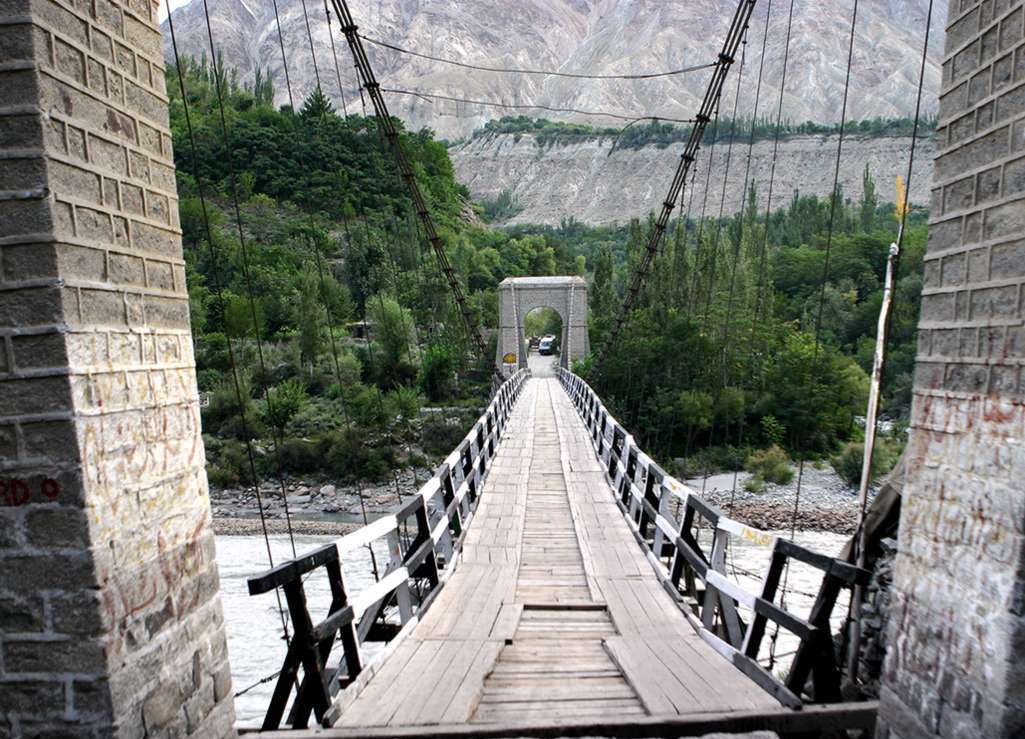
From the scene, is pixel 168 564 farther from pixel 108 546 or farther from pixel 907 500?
pixel 907 500

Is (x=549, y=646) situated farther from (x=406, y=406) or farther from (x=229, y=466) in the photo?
(x=406, y=406)

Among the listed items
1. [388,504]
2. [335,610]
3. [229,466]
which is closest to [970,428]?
[335,610]

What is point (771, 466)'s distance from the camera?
2634 cm

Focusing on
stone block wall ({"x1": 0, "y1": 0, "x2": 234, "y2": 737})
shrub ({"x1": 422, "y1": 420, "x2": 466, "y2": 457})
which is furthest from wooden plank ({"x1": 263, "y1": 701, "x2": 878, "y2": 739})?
shrub ({"x1": 422, "y1": 420, "x2": 466, "y2": 457})

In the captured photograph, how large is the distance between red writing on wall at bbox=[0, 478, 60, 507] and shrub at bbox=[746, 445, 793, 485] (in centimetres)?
A: 2613

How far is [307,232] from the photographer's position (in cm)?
5134

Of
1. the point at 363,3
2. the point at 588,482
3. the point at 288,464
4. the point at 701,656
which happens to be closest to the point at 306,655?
the point at 701,656

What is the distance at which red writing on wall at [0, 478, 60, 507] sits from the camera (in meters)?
1.78

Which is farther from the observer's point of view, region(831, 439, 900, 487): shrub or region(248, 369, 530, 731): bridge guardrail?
region(831, 439, 900, 487): shrub

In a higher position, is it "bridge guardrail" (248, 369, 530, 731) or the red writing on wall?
the red writing on wall

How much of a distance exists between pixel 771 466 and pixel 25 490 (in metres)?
27.1

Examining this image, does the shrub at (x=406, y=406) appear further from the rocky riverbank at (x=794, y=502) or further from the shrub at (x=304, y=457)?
the rocky riverbank at (x=794, y=502)

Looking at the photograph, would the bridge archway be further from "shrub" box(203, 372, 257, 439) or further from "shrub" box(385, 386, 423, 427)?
"shrub" box(203, 372, 257, 439)

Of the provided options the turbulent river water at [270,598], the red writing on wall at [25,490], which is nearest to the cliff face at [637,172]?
the turbulent river water at [270,598]
